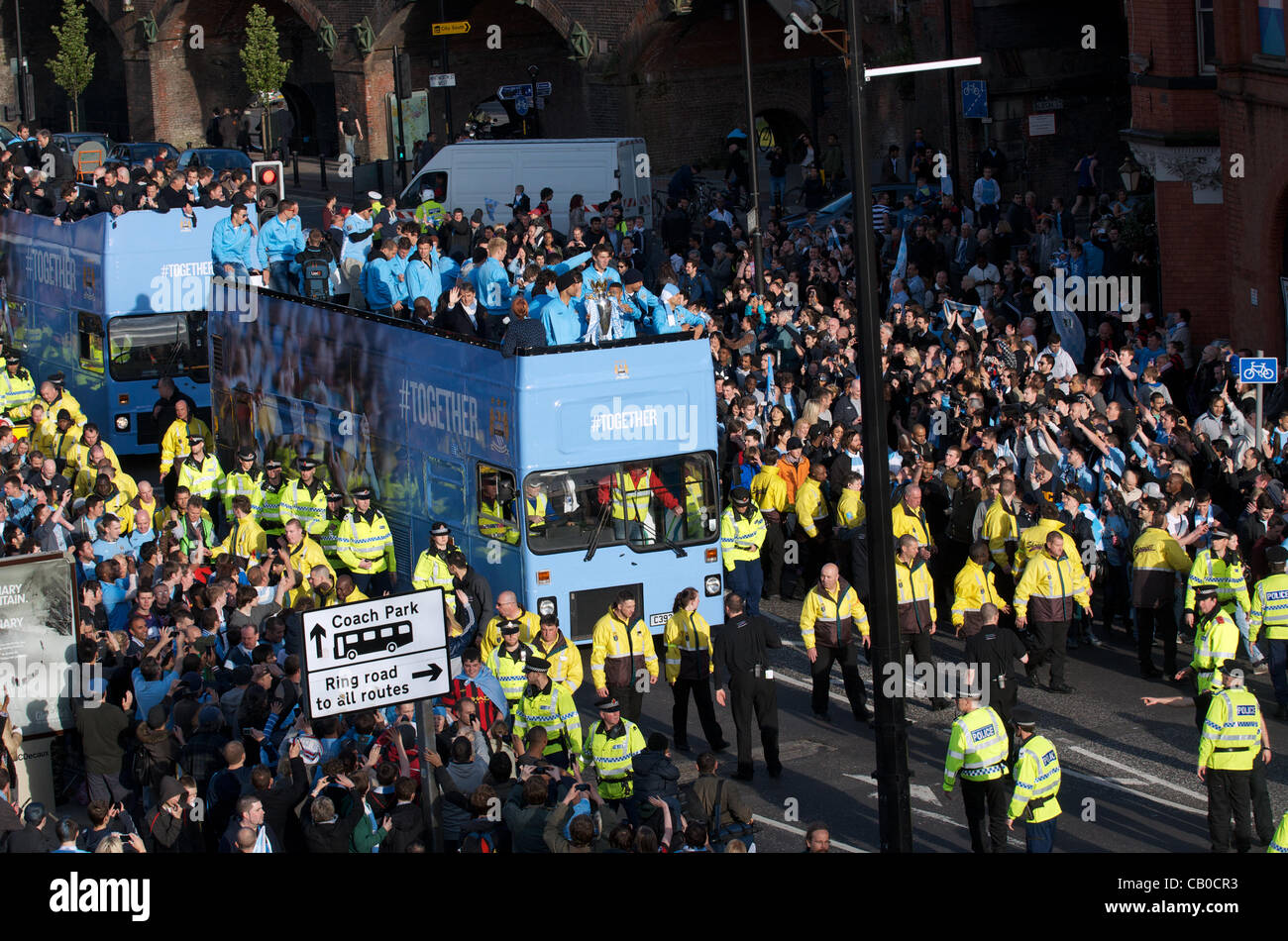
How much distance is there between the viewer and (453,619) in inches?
603

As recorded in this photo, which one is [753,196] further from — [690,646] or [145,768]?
[145,768]

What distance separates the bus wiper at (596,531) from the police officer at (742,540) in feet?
4.29

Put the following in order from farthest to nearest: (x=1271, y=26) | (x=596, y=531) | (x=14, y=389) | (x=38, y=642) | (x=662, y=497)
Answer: (x=14, y=389), (x=1271, y=26), (x=662, y=497), (x=596, y=531), (x=38, y=642)

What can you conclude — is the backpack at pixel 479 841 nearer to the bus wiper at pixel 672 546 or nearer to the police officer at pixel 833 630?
the police officer at pixel 833 630

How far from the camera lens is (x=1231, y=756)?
38.2 ft

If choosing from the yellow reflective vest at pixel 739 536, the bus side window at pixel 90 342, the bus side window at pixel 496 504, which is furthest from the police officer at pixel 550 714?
the bus side window at pixel 90 342

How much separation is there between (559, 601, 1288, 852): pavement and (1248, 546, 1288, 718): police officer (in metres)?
0.40

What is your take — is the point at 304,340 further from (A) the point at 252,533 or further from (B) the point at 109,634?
(B) the point at 109,634

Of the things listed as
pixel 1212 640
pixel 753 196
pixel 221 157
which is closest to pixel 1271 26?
pixel 753 196

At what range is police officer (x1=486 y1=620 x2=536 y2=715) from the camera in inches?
546

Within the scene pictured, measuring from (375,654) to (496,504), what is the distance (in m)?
7.32

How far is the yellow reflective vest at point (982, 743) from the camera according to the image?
11.8 meters

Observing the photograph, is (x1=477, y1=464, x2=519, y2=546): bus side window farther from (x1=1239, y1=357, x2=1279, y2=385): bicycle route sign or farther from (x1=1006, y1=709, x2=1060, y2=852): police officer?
(x1=1239, y1=357, x2=1279, y2=385): bicycle route sign

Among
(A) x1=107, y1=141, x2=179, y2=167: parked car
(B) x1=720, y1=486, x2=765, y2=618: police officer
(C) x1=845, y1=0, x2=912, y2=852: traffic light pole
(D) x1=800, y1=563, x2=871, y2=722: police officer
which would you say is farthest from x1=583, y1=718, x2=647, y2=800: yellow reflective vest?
(A) x1=107, y1=141, x2=179, y2=167: parked car
